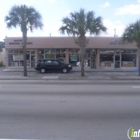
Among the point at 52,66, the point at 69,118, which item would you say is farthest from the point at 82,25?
the point at 69,118

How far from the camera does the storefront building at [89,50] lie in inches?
1057

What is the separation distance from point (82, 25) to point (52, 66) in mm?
6412

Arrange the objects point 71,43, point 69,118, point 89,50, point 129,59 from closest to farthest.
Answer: point 69,118 < point 71,43 < point 129,59 < point 89,50

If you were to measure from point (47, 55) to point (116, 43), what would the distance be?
9.12 meters

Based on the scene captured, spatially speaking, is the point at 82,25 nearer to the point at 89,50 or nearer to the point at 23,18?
the point at 23,18

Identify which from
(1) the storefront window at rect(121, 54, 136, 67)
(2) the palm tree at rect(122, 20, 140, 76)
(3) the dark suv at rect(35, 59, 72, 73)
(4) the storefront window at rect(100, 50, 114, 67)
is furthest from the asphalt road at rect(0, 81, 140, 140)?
Answer: (1) the storefront window at rect(121, 54, 136, 67)

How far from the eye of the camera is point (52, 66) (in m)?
23.9

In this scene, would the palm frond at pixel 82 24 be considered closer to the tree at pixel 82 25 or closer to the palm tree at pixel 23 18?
the tree at pixel 82 25

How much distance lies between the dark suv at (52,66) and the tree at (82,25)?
3810 mm

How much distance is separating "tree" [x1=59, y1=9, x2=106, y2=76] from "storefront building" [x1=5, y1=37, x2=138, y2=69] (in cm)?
626

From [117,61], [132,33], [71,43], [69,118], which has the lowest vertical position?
[69,118]

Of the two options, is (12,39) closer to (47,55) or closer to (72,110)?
(47,55)

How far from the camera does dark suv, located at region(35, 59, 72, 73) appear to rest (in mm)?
23812

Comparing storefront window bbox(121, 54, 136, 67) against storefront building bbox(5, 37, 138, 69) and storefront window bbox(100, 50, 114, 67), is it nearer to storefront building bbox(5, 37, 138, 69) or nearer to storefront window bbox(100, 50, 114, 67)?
storefront building bbox(5, 37, 138, 69)
